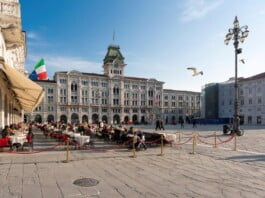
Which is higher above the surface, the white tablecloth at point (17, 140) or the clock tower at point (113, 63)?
the clock tower at point (113, 63)

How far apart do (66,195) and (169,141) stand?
9645 mm

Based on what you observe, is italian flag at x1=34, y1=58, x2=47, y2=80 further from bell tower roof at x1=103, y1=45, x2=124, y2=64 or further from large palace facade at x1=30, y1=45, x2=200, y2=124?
bell tower roof at x1=103, y1=45, x2=124, y2=64

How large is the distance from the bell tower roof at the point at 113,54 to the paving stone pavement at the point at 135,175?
8125 cm

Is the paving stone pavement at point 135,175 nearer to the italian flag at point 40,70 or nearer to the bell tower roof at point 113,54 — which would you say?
the italian flag at point 40,70

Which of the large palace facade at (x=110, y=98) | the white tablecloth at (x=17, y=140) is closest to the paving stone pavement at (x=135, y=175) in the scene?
the white tablecloth at (x=17, y=140)

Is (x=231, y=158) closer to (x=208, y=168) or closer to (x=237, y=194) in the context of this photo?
(x=208, y=168)

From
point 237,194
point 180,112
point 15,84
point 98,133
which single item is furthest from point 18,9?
point 180,112

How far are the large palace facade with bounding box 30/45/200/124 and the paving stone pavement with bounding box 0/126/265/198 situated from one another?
6184 centimetres

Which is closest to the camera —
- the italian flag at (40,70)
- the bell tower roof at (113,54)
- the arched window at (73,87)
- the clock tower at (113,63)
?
the italian flag at (40,70)

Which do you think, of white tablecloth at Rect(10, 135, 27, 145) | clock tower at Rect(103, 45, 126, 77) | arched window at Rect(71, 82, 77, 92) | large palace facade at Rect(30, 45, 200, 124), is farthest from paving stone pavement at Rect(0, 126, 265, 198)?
clock tower at Rect(103, 45, 126, 77)

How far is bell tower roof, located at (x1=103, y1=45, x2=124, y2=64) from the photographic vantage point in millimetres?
89363

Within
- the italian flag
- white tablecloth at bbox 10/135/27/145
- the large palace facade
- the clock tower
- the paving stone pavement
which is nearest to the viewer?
the paving stone pavement

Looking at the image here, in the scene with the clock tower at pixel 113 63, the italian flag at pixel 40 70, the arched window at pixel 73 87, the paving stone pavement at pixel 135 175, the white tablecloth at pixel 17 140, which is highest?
the clock tower at pixel 113 63

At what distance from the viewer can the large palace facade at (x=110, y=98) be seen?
74688 mm
